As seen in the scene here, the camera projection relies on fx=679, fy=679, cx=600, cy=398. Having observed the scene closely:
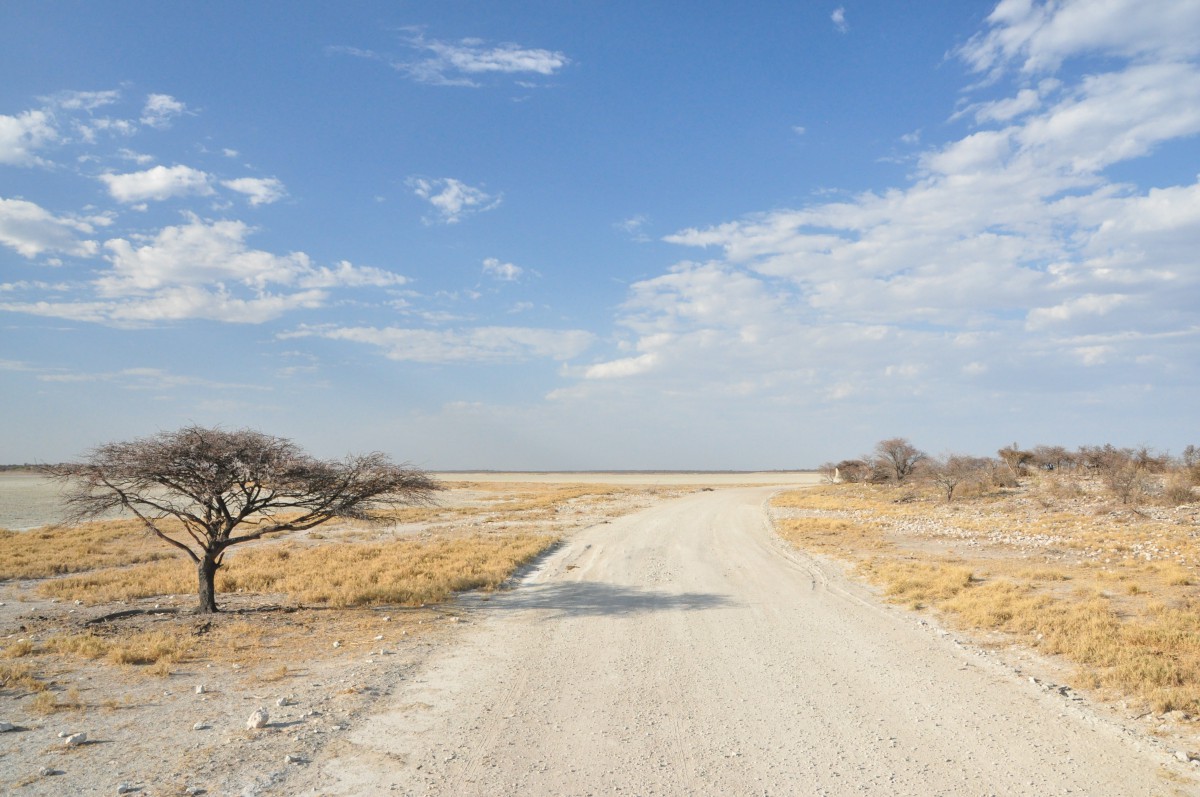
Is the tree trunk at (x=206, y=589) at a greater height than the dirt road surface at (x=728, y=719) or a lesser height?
greater

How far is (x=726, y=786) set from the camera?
21.7 ft

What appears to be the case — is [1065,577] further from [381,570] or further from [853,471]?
[853,471]

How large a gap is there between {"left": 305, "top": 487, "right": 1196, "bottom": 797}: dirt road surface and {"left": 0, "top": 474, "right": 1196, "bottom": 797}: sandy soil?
3 cm

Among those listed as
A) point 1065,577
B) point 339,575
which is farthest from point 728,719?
point 339,575

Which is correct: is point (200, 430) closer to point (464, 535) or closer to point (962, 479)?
point (464, 535)

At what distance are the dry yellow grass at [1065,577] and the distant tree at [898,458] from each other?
35.6 metres

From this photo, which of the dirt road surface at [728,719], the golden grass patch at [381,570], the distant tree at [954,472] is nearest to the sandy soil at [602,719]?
the dirt road surface at [728,719]

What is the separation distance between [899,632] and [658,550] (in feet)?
45.9

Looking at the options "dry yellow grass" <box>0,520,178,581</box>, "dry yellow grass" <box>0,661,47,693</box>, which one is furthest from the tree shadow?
"dry yellow grass" <box>0,520,178,581</box>

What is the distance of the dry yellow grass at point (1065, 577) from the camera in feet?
34.7

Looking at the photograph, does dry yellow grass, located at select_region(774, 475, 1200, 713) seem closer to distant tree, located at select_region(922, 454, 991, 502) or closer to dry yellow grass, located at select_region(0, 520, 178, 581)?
distant tree, located at select_region(922, 454, 991, 502)

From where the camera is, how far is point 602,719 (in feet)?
27.9

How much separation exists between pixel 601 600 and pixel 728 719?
8.54 metres

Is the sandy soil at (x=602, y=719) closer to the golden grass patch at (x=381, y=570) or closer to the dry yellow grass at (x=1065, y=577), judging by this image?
the dry yellow grass at (x=1065, y=577)
